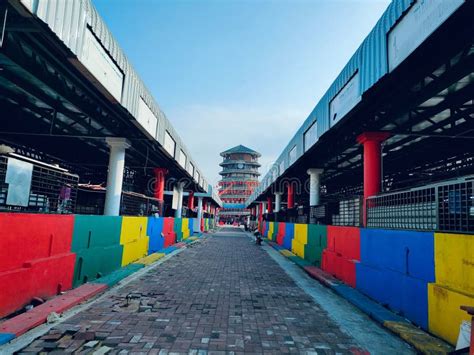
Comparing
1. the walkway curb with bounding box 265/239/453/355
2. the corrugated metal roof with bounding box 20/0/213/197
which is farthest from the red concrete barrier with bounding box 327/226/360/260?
the corrugated metal roof with bounding box 20/0/213/197

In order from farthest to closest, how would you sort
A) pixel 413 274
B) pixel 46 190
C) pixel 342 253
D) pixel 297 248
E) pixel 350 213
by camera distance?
pixel 297 248 < pixel 350 213 < pixel 342 253 < pixel 46 190 < pixel 413 274

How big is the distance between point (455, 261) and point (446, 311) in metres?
0.73

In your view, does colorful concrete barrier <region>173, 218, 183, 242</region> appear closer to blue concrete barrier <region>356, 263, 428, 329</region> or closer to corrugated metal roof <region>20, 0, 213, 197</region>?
corrugated metal roof <region>20, 0, 213, 197</region>

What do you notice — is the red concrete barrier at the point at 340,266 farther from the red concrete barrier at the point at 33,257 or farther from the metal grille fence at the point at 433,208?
the red concrete barrier at the point at 33,257

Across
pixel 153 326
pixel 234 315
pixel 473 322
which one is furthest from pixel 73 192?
pixel 473 322

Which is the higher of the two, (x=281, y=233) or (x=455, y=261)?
(x=455, y=261)

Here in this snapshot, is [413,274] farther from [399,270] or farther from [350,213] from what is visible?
[350,213]

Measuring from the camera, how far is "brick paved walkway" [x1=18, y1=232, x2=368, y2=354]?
4.12 metres

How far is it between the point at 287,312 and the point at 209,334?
1.95m

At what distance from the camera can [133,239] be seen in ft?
38.7

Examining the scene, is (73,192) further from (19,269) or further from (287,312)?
(287,312)

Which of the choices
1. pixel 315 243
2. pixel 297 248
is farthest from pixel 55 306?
pixel 297 248

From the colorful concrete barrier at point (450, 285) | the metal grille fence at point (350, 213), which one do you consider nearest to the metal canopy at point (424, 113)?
the metal grille fence at point (350, 213)

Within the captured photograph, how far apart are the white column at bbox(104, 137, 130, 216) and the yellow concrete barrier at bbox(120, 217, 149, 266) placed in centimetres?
152
